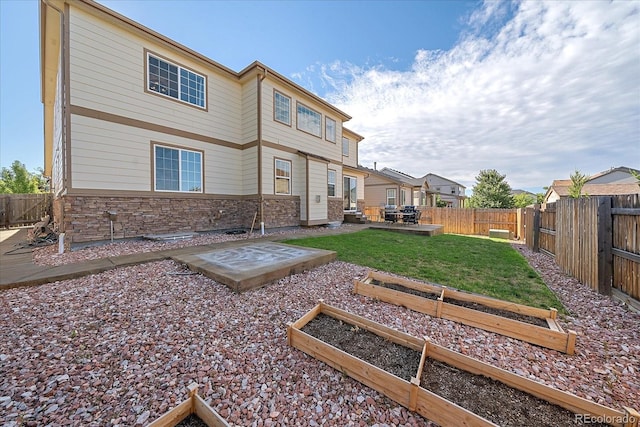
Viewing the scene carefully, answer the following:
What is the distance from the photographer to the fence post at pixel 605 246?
3.73 m

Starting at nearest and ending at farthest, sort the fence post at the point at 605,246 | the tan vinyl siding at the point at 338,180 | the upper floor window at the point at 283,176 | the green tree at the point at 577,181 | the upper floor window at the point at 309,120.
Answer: the fence post at the point at 605,246 → the upper floor window at the point at 283,176 → the upper floor window at the point at 309,120 → the tan vinyl siding at the point at 338,180 → the green tree at the point at 577,181

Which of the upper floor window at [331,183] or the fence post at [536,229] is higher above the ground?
the upper floor window at [331,183]

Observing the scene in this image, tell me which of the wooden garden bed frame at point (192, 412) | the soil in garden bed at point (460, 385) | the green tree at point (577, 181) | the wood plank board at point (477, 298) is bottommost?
the soil in garden bed at point (460, 385)

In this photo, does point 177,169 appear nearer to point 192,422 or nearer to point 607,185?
point 192,422

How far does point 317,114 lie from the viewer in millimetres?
12562

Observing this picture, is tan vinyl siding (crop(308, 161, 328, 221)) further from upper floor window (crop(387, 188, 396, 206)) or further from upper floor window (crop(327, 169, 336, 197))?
upper floor window (crop(387, 188, 396, 206))

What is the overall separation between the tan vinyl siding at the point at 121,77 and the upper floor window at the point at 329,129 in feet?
19.1

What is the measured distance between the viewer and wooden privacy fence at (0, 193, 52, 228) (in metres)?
12.7

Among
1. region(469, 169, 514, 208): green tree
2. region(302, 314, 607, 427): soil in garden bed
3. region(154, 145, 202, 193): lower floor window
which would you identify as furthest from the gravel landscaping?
region(469, 169, 514, 208): green tree

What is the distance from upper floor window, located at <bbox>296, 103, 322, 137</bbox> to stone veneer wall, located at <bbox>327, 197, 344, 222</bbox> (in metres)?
3.72

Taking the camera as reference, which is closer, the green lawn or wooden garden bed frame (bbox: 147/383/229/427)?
wooden garden bed frame (bbox: 147/383/229/427)

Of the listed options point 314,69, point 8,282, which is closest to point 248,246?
point 8,282

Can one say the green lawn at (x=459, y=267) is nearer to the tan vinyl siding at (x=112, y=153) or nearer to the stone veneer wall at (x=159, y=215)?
the stone veneer wall at (x=159, y=215)

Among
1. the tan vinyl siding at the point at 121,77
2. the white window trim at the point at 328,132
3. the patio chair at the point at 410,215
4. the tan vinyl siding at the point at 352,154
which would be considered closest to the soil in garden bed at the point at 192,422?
the tan vinyl siding at the point at 121,77
